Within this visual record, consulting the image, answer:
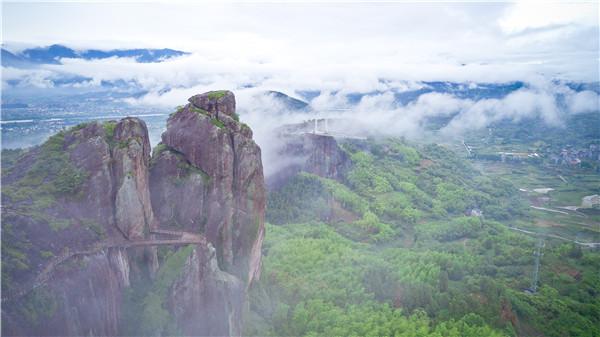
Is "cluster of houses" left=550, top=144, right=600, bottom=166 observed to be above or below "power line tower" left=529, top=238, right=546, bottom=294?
above

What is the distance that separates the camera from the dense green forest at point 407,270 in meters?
43.1

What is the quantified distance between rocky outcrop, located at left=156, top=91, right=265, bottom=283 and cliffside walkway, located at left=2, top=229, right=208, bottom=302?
1.72m

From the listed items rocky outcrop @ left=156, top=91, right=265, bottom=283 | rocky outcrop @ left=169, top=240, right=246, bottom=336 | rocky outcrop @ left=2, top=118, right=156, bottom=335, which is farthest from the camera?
rocky outcrop @ left=156, top=91, right=265, bottom=283

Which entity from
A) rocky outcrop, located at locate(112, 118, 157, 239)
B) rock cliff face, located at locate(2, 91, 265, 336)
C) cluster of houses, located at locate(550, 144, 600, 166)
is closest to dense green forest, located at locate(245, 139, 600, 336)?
rock cliff face, located at locate(2, 91, 265, 336)

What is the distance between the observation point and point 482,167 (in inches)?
5497

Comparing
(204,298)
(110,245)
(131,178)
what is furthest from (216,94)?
(204,298)

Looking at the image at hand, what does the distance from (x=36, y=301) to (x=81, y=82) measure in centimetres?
4250

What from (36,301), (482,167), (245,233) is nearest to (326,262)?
(245,233)

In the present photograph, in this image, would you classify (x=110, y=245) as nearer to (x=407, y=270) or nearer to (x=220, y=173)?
(x=220, y=173)

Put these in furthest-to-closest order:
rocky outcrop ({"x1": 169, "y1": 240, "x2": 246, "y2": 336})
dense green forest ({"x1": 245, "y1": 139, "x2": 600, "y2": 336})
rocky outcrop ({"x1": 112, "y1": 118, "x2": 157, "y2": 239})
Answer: dense green forest ({"x1": 245, "y1": 139, "x2": 600, "y2": 336}) → rocky outcrop ({"x1": 169, "y1": 240, "x2": 246, "y2": 336}) → rocky outcrop ({"x1": 112, "y1": 118, "x2": 157, "y2": 239})

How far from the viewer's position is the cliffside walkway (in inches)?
962

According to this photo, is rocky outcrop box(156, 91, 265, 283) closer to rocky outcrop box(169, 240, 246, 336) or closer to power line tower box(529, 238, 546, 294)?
rocky outcrop box(169, 240, 246, 336)

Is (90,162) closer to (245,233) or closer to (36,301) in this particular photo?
(36,301)

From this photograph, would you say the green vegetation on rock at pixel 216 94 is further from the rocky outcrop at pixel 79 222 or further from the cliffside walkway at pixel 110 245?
the cliffside walkway at pixel 110 245
